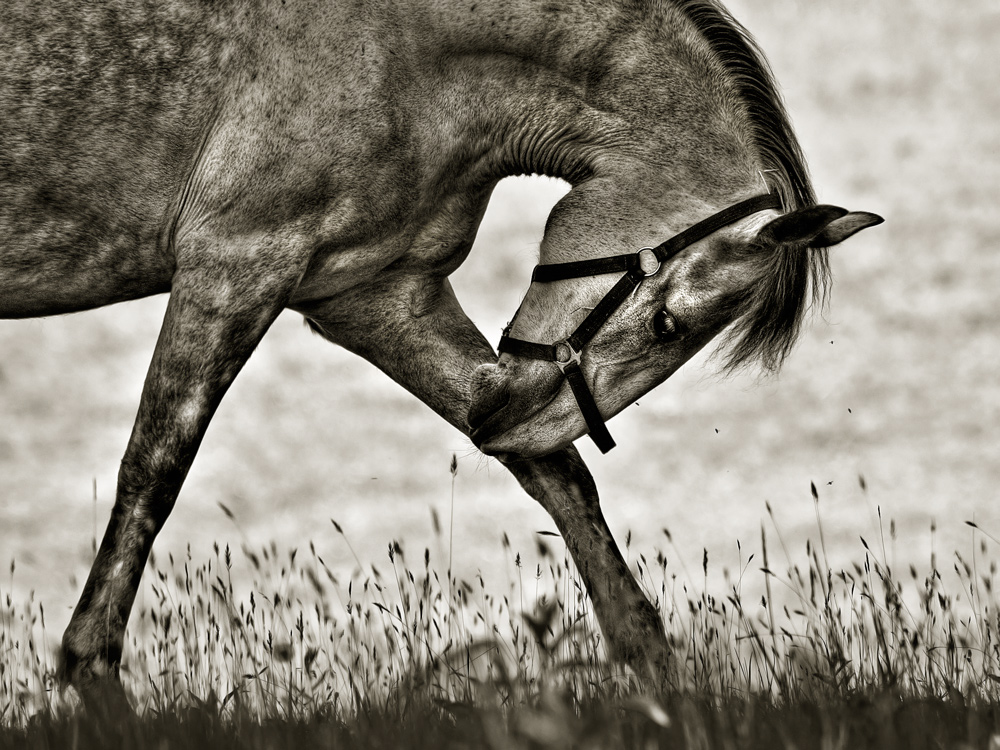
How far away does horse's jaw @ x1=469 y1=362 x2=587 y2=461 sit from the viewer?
402cm

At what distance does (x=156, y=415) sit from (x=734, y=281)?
2.18 metres

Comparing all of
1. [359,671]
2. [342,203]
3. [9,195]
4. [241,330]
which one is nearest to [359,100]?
[342,203]

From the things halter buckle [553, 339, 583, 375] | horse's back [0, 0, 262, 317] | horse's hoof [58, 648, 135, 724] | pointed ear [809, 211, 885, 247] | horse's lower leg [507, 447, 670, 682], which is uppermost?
horse's back [0, 0, 262, 317]

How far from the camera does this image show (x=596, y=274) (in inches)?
155

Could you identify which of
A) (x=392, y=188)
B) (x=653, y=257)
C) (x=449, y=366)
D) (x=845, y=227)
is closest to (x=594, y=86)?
(x=653, y=257)

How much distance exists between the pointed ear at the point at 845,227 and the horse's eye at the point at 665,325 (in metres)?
0.57

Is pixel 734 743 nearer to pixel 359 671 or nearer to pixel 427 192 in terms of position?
pixel 359 671

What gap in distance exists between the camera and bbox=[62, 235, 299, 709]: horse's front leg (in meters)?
3.74

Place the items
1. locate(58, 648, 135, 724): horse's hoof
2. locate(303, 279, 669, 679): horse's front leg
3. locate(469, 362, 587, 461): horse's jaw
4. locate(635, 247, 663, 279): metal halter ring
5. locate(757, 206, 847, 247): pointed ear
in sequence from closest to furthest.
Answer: locate(58, 648, 135, 724): horse's hoof → locate(757, 206, 847, 247): pointed ear → locate(635, 247, 663, 279): metal halter ring → locate(469, 362, 587, 461): horse's jaw → locate(303, 279, 669, 679): horse's front leg

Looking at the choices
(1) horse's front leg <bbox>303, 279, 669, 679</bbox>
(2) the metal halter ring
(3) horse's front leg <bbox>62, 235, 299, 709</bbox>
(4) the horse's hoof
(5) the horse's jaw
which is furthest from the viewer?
(1) horse's front leg <bbox>303, 279, 669, 679</bbox>

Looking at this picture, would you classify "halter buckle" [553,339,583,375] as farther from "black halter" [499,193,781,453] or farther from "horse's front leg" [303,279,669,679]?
"horse's front leg" [303,279,669,679]

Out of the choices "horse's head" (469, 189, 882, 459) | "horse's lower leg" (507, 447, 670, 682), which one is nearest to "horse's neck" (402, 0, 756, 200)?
"horse's head" (469, 189, 882, 459)

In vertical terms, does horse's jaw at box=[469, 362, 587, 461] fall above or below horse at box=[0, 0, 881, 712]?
below

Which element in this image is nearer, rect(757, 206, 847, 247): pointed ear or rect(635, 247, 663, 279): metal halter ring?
rect(757, 206, 847, 247): pointed ear
